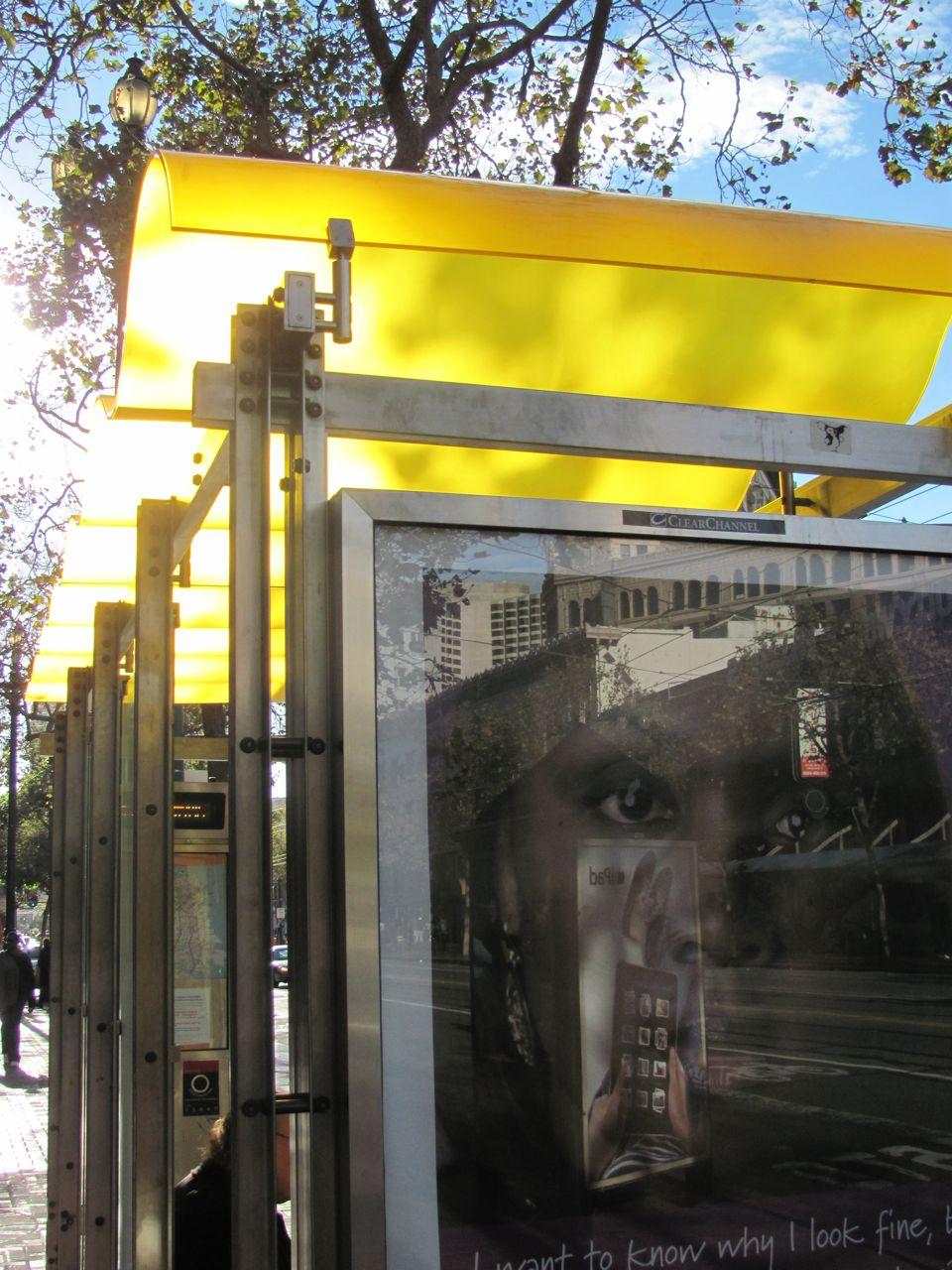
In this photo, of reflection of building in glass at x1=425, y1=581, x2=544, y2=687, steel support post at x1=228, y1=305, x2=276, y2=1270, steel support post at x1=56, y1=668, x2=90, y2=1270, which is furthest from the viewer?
steel support post at x1=56, y1=668, x2=90, y2=1270

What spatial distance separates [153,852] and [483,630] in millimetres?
1633

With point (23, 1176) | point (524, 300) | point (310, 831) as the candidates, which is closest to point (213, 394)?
point (310, 831)

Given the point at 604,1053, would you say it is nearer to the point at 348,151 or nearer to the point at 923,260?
the point at 923,260

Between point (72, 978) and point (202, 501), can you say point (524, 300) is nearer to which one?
point (202, 501)

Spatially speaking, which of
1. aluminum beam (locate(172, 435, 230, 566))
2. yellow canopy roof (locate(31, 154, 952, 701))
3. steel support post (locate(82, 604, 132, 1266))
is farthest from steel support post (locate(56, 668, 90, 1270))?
aluminum beam (locate(172, 435, 230, 566))

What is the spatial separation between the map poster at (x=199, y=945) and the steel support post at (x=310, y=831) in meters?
1.83

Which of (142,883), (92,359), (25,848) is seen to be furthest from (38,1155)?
(25,848)

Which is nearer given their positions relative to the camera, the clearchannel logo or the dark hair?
the clearchannel logo

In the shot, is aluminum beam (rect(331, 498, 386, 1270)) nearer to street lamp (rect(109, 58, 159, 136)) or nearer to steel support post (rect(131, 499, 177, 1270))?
steel support post (rect(131, 499, 177, 1270))

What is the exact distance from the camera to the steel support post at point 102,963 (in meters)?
4.89

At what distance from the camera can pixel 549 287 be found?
3123 millimetres

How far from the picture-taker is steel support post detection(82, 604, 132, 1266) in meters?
4.89

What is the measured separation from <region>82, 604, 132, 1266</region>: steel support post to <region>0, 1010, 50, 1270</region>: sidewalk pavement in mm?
2864

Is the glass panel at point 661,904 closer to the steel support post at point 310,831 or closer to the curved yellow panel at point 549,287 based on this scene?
the steel support post at point 310,831
